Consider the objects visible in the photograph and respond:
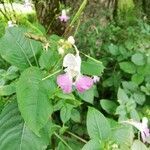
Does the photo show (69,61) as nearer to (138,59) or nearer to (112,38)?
(138,59)

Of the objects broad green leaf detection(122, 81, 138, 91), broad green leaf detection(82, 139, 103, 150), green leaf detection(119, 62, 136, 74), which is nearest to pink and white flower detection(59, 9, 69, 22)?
green leaf detection(119, 62, 136, 74)

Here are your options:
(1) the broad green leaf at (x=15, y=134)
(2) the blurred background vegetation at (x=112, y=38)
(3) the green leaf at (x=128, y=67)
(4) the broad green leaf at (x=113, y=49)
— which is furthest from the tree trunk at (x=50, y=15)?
(1) the broad green leaf at (x=15, y=134)

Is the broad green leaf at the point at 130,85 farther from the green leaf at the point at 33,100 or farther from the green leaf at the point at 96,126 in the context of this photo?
the green leaf at the point at 33,100

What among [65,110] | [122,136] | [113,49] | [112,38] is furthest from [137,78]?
[122,136]

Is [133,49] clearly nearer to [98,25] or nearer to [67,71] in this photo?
[98,25]

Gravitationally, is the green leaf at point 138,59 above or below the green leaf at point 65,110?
below

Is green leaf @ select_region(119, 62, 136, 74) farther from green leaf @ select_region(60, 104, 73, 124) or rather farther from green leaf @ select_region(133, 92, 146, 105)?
green leaf @ select_region(60, 104, 73, 124)
